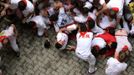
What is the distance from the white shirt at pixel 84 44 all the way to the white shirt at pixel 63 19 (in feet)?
1.82

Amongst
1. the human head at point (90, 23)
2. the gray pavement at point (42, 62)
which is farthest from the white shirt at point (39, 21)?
the human head at point (90, 23)

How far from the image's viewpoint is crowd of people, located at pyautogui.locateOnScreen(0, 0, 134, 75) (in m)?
7.31

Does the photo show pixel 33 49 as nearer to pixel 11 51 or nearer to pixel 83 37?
pixel 11 51

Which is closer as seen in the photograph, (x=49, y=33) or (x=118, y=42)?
(x=118, y=42)

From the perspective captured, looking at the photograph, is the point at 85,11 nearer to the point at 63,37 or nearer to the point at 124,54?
the point at 63,37

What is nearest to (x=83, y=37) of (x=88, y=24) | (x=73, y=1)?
(x=88, y=24)

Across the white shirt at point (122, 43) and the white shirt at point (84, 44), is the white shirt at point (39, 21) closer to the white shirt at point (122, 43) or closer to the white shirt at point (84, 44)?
the white shirt at point (84, 44)

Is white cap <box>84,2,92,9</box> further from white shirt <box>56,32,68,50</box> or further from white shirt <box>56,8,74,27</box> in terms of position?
white shirt <box>56,32,68,50</box>

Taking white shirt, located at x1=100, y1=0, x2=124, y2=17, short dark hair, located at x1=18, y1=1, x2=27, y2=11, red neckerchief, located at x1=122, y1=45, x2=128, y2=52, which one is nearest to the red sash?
red neckerchief, located at x1=122, y1=45, x2=128, y2=52

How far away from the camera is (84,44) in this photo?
7.23 m

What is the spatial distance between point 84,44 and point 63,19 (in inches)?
33.2

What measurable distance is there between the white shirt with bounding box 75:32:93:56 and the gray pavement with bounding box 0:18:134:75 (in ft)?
1.28

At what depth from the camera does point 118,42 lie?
734 cm

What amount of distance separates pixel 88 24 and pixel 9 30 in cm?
155
